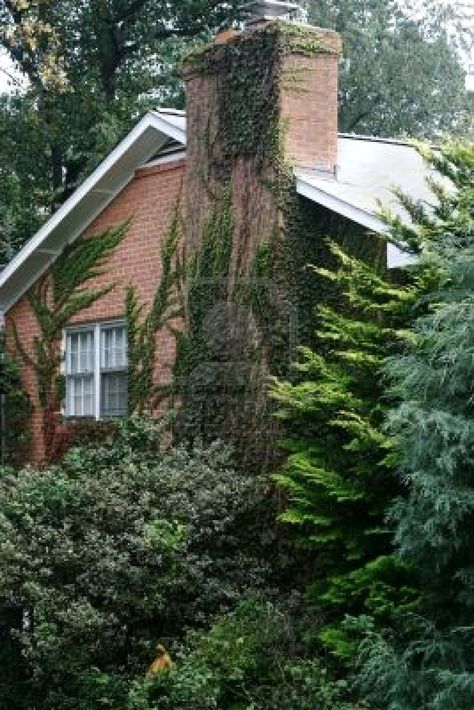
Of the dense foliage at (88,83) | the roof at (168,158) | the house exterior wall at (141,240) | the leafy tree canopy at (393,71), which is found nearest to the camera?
the roof at (168,158)

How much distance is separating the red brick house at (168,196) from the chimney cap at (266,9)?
71 millimetres

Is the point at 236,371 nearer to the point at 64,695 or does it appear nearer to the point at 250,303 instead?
the point at 250,303

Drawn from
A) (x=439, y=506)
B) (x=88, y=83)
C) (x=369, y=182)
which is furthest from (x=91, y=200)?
(x=88, y=83)

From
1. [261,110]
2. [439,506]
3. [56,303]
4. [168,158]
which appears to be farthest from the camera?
[56,303]

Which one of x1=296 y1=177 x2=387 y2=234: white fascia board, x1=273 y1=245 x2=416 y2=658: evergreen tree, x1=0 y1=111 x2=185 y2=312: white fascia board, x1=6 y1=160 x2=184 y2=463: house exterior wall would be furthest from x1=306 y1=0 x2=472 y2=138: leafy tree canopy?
x1=273 y1=245 x2=416 y2=658: evergreen tree

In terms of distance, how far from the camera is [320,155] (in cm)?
1462

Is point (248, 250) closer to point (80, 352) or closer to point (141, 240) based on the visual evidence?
point (141, 240)

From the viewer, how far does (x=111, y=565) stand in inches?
465

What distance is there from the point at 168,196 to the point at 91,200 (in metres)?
1.62

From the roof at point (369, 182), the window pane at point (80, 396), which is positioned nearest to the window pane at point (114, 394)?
the window pane at point (80, 396)

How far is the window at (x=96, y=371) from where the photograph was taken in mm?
17641

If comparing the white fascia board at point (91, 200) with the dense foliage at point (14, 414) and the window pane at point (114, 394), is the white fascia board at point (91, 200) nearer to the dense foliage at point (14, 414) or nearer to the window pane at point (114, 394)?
the dense foliage at point (14, 414)

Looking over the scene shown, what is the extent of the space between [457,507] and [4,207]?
20166 millimetres

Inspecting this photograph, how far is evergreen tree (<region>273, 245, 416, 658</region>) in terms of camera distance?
465 inches
